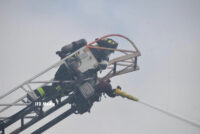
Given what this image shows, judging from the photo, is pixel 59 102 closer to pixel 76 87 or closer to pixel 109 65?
pixel 76 87

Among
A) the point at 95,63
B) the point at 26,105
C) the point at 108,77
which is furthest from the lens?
the point at 108,77

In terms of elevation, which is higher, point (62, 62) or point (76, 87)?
point (62, 62)

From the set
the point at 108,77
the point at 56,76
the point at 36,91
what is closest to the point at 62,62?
the point at 56,76

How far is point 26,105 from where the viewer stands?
1636 centimetres

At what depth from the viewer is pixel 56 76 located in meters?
17.2

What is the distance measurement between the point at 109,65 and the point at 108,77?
0.67m

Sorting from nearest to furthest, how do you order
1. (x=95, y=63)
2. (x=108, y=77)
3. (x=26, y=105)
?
(x=26, y=105) < (x=95, y=63) < (x=108, y=77)

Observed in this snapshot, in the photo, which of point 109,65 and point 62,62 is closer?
point 62,62

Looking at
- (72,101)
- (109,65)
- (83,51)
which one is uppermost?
(83,51)

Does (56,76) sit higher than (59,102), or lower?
higher

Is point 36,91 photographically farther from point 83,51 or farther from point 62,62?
point 83,51

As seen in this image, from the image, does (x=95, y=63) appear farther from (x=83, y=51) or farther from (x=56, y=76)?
(x=56, y=76)

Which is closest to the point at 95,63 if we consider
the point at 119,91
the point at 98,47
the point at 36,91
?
the point at 98,47

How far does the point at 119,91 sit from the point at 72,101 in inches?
97.3
